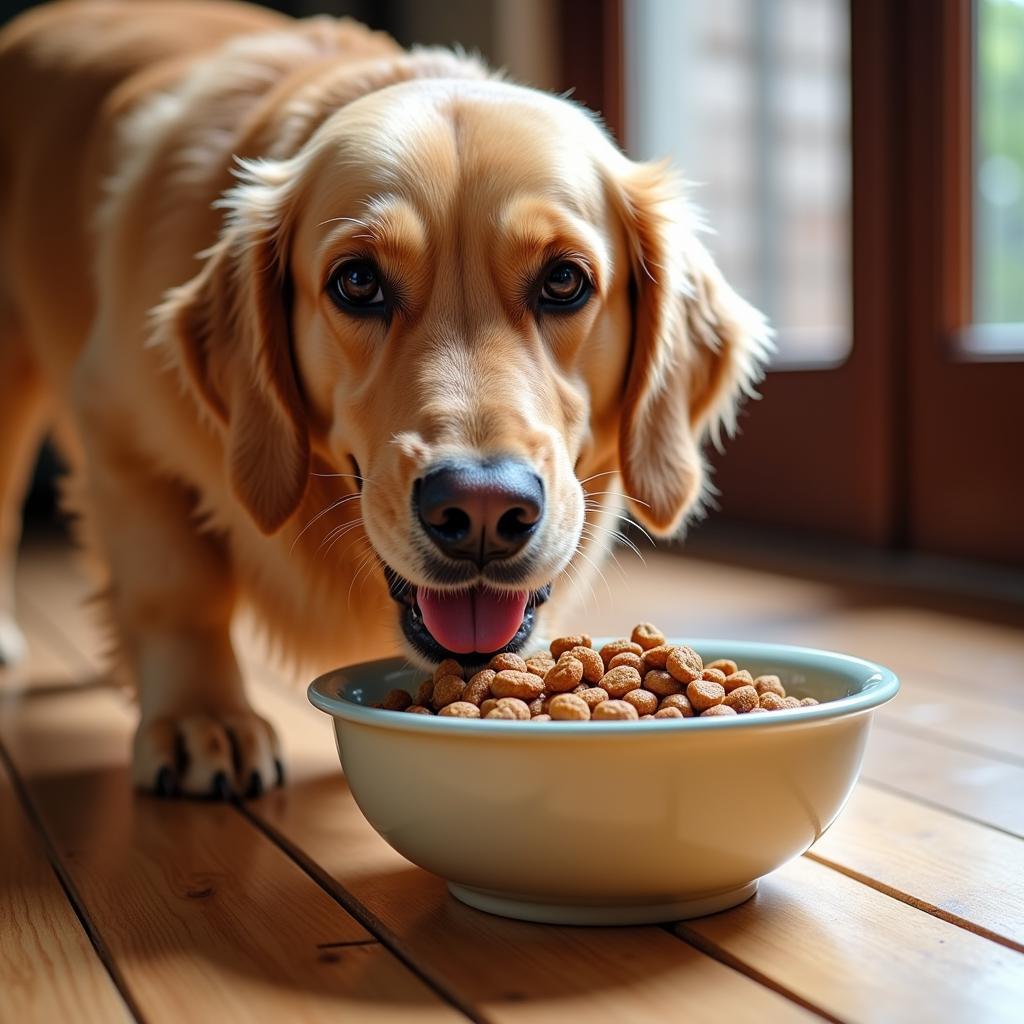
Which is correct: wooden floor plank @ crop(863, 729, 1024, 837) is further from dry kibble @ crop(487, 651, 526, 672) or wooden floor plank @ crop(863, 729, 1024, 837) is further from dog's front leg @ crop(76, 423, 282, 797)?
dog's front leg @ crop(76, 423, 282, 797)

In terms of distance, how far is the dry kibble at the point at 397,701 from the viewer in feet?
4.63

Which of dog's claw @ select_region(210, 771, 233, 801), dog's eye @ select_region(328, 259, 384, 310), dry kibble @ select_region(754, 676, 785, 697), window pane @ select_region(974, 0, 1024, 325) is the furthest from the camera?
window pane @ select_region(974, 0, 1024, 325)

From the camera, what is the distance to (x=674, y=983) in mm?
1147

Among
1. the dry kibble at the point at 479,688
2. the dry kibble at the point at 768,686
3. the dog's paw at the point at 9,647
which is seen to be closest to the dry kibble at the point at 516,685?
the dry kibble at the point at 479,688

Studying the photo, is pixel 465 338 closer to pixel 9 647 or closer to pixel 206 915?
pixel 206 915

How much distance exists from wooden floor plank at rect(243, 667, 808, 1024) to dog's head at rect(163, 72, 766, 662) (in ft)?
0.83

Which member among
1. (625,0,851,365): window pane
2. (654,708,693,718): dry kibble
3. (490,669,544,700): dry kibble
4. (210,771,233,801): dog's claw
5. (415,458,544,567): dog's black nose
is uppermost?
(625,0,851,365): window pane

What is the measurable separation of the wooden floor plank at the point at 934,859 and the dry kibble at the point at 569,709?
369 millimetres

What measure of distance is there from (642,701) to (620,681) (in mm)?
38

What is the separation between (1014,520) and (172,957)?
2447 mm

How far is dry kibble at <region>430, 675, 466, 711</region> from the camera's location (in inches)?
54.1

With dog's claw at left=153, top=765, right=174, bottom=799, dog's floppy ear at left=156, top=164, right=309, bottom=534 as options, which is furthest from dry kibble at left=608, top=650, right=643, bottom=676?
dog's claw at left=153, top=765, right=174, bottom=799

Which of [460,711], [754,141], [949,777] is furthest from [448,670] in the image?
[754,141]

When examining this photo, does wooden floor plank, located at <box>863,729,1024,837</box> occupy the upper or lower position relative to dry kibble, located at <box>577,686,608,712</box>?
lower
